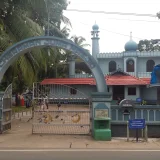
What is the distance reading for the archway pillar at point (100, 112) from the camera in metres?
12.1

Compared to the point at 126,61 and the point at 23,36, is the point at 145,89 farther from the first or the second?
the point at 23,36

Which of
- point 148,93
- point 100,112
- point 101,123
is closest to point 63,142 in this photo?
point 101,123

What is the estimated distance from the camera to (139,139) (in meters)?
11.9

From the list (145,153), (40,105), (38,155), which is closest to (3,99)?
(40,105)

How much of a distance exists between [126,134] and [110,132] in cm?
110

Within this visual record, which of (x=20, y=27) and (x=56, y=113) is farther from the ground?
(x=20, y=27)

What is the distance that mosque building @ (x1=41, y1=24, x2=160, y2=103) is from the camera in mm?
31031

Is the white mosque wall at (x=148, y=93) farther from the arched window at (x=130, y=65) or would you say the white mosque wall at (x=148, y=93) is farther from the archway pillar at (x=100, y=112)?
the archway pillar at (x=100, y=112)

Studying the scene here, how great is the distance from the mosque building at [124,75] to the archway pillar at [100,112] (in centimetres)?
1757

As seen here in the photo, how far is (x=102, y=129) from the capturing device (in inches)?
473

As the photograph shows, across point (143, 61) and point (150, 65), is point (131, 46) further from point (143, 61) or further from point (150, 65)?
point (150, 65)

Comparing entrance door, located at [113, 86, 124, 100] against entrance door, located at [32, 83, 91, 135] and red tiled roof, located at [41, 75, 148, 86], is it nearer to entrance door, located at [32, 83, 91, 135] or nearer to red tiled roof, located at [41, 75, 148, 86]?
red tiled roof, located at [41, 75, 148, 86]

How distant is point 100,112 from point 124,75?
19932 millimetres

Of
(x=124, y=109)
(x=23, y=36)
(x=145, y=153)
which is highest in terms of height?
(x=23, y=36)
